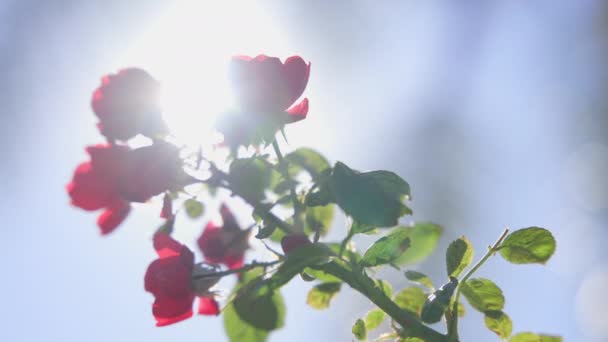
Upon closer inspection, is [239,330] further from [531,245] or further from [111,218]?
[531,245]

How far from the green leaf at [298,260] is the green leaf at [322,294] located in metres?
0.23

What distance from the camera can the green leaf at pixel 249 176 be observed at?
769 mm

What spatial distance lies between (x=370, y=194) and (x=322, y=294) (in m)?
0.32

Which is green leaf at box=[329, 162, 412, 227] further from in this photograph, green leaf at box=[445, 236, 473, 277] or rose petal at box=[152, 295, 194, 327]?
rose petal at box=[152, 295, 194, 327]

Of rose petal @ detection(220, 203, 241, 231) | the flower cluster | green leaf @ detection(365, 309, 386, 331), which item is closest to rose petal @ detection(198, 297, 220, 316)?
the flower cluster

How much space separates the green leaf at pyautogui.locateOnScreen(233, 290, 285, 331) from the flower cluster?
47 mm

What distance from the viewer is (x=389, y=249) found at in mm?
780

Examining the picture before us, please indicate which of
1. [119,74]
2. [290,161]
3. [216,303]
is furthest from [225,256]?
[119,74]

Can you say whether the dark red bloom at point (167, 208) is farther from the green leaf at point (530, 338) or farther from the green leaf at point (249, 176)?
the green leaf at point (530, 338)

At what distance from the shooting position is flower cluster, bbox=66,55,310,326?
743mm

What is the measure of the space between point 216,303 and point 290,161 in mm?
213

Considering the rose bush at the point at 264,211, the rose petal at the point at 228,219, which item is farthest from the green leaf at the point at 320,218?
the rose petal at the point at 228,219

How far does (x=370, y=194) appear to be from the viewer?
67 cm

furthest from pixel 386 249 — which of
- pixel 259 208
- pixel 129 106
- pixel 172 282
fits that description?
pixel 129 106
